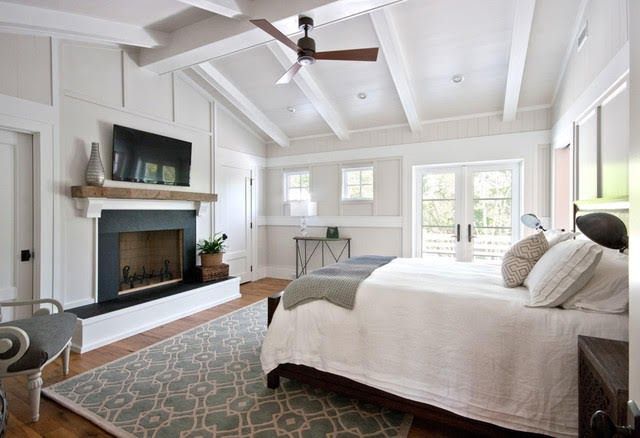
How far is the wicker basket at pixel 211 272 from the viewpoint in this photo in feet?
15.2

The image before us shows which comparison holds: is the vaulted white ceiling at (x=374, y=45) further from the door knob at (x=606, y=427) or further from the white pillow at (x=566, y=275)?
the door knob at (x=606, y=427)

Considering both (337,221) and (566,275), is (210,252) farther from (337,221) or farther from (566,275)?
(566,275)

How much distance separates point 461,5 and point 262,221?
455 cm

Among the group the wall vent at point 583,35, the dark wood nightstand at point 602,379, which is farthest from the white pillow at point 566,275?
the wall vent at point 583,35

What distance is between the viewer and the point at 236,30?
3.22 meters

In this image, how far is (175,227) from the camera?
4539 mm

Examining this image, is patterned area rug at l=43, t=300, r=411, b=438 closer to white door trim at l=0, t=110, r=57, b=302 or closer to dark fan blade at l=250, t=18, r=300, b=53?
white door trim at l=0, t=110, r=57, b=302

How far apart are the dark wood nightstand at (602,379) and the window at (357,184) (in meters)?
4.21

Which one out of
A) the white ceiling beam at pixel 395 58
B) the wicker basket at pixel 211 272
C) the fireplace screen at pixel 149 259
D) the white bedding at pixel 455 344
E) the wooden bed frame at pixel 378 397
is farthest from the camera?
the wicker basket at pixel 211 272

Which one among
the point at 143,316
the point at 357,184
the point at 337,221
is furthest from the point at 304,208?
the point at 143,316

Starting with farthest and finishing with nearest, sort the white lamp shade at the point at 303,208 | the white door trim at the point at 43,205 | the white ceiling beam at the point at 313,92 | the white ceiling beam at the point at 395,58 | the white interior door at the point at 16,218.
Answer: the white lamp shade at the point at 303,208, the white ceiling beam at the point at 313,92, the white ceiling beam at the point at 395,58, the white door trim at the point at 43,205, the white interior door at the point at 16,218

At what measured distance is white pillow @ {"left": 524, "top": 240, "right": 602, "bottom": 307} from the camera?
1.71 m

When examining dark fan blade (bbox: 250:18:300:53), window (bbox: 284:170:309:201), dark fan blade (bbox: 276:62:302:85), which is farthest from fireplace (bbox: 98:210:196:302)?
dark fan blade (bbox: 250:18:300:53)

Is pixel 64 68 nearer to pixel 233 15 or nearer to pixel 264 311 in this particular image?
pixel 233 15
